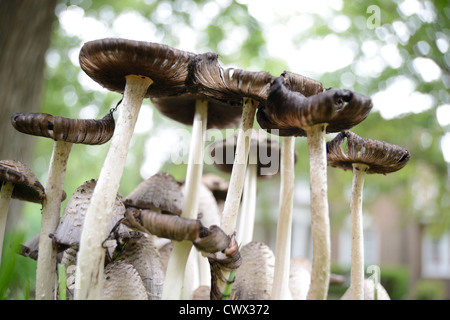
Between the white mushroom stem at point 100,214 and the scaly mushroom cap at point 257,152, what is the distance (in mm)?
1154

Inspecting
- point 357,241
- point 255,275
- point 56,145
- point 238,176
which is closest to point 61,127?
point 56,145

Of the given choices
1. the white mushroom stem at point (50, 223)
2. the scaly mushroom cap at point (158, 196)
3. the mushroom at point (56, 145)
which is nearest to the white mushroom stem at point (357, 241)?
the scaly mushroom cap at point (158, 196)

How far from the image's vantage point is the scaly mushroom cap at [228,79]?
176 cm

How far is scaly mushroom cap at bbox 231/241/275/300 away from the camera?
6.97 feet

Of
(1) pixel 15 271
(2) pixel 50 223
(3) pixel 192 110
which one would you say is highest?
(3) pixel 192 110

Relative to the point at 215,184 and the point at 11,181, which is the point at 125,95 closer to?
the point at 11,181

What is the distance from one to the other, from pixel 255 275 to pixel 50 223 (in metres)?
1.17

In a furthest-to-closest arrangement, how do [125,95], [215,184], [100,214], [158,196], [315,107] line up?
[215,184] < [158,196] < [125,95] < [100,214] < [315,107]

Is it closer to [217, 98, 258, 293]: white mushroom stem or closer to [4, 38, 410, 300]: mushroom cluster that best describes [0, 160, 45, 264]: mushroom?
[4, 38, 410, 300]: mushroom cluster

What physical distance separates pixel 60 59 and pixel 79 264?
30.1ft

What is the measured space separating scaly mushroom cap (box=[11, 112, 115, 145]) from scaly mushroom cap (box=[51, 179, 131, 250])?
0.27m

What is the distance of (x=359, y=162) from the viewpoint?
1.98 m

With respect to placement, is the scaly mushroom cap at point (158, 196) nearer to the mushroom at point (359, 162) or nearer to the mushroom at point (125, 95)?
the mushroom at point (125, 95)

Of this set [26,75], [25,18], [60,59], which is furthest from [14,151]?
[60,59]
